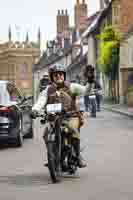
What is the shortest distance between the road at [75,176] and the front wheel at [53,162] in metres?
0.13

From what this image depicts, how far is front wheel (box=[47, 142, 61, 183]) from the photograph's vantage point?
31.1 feet

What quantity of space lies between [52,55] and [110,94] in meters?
59.6

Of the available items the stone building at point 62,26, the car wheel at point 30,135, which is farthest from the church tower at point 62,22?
the car wheel at point 30,135

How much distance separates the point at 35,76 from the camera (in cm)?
13975

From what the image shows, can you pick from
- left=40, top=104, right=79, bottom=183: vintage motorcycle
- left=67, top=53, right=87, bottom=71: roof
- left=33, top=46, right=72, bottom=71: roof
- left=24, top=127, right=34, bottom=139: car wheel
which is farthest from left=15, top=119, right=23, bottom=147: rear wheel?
left=33, top=46, right=72, bottom=71: roof

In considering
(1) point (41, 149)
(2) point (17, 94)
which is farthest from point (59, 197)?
(2) point (17, 94)

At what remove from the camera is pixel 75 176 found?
33.5 feet

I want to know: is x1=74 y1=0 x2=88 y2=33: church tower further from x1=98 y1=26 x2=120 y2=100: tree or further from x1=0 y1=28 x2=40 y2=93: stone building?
x1=98 y1=26 x2=120 y2=100: tree

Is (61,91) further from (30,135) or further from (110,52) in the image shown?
(110,52)

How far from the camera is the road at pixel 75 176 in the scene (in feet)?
28.2

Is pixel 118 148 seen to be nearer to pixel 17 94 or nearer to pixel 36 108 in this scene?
pixel 17 94

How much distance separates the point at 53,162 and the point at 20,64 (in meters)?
133

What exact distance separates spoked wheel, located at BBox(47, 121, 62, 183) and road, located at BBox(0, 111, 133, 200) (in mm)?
151

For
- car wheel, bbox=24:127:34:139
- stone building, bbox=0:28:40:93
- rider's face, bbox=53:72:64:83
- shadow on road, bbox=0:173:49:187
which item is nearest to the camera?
shadow on road, bbox=0:173:49:187
